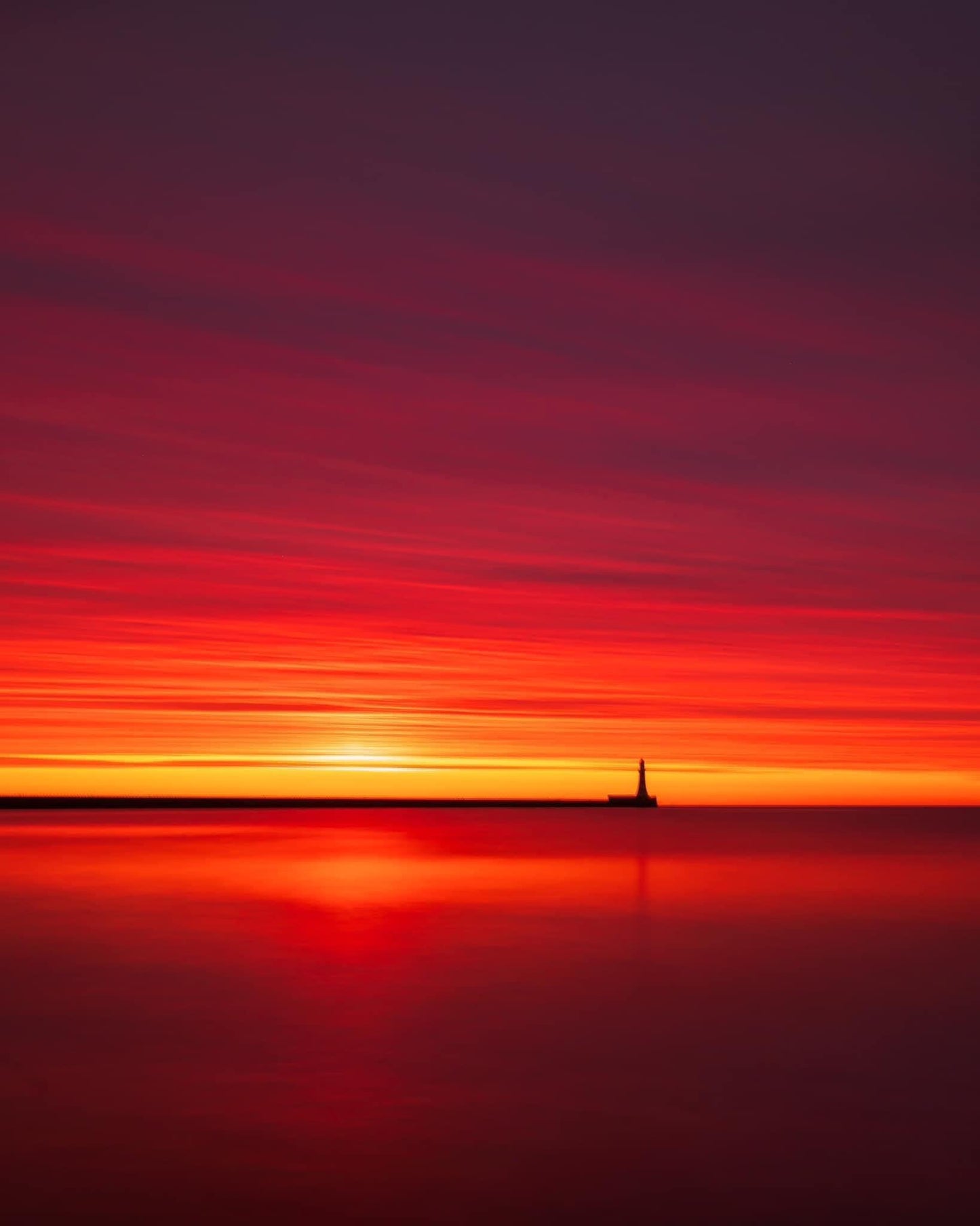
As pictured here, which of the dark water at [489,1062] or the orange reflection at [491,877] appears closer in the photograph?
the dark water at [489,1062]

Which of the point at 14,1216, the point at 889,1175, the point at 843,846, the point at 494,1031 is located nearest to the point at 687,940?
the point at 494,1031

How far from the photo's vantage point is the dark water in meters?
11.8

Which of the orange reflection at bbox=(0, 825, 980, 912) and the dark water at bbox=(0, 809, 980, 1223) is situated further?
the orange reflection at bbox=(0, 825, 980, 912)

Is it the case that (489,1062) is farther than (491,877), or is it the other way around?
(491,877)

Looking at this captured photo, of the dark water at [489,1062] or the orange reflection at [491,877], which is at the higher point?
the orange reflection at [491,877]

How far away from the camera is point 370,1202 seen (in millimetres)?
11398

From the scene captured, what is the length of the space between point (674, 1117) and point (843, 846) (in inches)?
3754

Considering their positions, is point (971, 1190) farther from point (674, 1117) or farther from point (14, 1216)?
point (14, 1216)

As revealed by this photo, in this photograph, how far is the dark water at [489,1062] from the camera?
1175 centimetres

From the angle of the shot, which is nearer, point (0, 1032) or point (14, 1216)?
point (14, 1216)

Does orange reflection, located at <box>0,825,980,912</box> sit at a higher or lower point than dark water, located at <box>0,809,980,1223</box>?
higher

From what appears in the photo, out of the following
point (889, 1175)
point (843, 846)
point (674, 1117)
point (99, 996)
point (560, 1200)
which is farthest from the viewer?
point (843, 846)

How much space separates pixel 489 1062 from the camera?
17.8 metres

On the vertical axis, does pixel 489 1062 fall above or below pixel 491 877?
below
